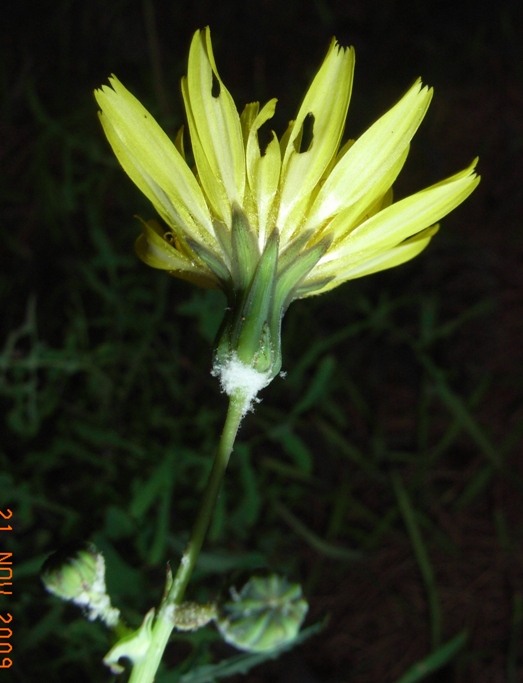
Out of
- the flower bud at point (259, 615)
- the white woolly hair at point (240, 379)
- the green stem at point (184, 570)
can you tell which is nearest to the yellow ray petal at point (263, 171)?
the white woolly hair at point (240, 379)

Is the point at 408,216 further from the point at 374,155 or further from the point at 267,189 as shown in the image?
the point at 267,189

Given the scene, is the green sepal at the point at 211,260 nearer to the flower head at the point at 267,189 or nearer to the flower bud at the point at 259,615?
the flower head at the point at 267,189

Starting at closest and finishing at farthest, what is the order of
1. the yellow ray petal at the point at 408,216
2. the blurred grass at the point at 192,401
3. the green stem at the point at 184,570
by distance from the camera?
the green stem at the point at 184,570 → the yellow ray petal at the point at 408,216 → the blurred grass at the point at 192,401

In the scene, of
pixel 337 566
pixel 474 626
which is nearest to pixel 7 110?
pixel 337 566

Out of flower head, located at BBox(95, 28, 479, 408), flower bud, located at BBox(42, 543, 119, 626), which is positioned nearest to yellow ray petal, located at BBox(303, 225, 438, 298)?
flower head, located at BBox(95, 28, 479, 408)

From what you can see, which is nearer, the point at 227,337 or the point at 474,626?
the point at 227,337

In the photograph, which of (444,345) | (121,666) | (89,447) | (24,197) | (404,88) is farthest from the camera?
(404,88)

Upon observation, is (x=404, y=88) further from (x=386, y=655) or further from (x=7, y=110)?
(x=386, y=655)
